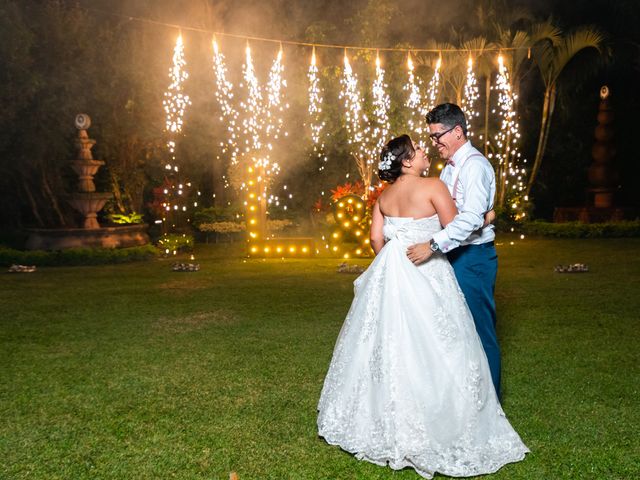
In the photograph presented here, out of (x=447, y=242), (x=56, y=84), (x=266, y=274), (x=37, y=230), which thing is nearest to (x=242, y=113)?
(x=56, y=84)

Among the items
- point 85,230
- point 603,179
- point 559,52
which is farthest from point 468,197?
point 559,52

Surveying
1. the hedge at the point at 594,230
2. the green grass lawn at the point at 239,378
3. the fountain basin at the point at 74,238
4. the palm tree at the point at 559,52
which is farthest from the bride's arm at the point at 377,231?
the palm tree at the point at 559,52

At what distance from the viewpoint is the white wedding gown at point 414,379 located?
3.51 m

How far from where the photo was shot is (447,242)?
374 cm

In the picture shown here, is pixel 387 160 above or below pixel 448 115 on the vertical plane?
below

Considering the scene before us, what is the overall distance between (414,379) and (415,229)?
89cm

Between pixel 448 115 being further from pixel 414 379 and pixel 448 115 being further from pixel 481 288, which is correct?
pixel 414 379

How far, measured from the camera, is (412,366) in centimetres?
361

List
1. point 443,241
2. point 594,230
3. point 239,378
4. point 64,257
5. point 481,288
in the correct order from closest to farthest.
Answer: point 443,241 < point 481,288 < point 239,378 < point 64,257 < point 594,230

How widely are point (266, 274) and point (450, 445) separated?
7782 mm

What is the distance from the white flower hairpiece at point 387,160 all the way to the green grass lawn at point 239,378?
1.69 metres

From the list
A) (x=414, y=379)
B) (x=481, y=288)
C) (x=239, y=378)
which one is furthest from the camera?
(x=239, y=378)

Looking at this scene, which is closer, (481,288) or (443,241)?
(443,241)

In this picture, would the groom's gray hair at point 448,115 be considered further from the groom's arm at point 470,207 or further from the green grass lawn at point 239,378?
the green grass lawn at point 239,378
